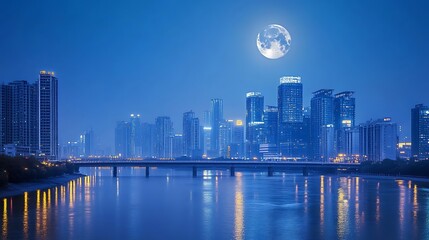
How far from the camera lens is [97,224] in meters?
33.8

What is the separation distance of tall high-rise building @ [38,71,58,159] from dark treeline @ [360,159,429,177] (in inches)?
3145

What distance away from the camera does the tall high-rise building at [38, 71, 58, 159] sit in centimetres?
13338

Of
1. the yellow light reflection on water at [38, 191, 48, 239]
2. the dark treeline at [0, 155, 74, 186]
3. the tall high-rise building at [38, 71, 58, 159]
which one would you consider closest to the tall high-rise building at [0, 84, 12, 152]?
the tall high-rise building at [38, 71, 58, 159]

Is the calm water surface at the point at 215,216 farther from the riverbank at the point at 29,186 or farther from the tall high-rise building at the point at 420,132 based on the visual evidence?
the tall high-rise building at the point at 420,132

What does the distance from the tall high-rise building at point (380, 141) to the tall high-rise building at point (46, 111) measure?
90.1 m

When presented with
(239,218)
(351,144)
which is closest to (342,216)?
(239,218)

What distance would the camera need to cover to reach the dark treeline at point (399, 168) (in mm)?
86444

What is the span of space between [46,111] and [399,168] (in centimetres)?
8917

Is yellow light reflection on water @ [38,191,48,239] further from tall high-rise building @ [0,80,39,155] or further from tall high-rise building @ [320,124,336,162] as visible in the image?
tall high-rise building @ [320,124,336,162]

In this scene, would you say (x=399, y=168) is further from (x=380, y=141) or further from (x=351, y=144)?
(x=351, y=144)

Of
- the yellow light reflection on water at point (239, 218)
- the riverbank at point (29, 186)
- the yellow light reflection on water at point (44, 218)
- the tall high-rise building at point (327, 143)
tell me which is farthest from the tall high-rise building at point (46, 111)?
the tall high-rise building at point (327, 143)

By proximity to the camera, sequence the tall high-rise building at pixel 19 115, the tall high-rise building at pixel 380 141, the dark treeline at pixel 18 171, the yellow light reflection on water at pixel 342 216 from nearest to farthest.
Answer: the yellow light reflection on water at pixel 342 216, the dark treeline at pixel 18 171, the tall high-rise building at pixel 19 115, the tall high-rise building at pixel 380 141

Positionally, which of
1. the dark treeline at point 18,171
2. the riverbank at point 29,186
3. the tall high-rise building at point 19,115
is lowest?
the riverbank at point 29,186

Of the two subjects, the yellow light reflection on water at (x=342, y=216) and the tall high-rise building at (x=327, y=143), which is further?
the tall high-rise building at (x=327, y=143)
